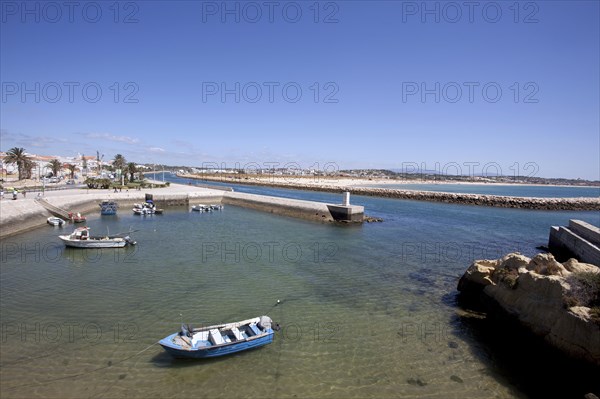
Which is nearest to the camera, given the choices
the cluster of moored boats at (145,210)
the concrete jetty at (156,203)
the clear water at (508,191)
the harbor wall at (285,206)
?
the concrete jetty at (156,203)

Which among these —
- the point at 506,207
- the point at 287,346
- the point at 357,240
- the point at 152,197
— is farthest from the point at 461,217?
the point at 152,197

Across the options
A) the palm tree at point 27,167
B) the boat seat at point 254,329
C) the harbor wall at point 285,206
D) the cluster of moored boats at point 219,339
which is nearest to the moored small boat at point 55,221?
the harbor wall at point 285,206

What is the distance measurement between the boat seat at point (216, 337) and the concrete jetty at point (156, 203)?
28.0 m

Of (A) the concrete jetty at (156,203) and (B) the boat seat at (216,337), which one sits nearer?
(B) the boat seat at (216,337)

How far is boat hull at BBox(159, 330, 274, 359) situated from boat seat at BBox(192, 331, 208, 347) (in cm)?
34

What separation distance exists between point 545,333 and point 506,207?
6604 cm

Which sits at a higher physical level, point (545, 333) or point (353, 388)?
point (545, 333)

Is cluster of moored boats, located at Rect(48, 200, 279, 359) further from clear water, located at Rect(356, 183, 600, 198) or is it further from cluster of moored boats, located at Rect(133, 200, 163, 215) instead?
clear water, located at Rect(356, 183, 600, 198)

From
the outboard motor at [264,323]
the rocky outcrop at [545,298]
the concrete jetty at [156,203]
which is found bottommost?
the outboard motor at [264,323]

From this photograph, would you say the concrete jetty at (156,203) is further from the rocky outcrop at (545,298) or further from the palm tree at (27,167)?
the palm tree at (27,167)

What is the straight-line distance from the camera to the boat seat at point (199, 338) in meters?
11.1

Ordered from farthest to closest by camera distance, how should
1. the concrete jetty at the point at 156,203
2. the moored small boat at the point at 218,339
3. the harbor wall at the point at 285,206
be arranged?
the harbor wall at the point at 285,206 → the concrete jetty at the point at 156,203 → the moored small boat at the point at 218,339

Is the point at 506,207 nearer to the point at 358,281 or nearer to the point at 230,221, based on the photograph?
the point at 230,221

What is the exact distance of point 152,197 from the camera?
54.7m
